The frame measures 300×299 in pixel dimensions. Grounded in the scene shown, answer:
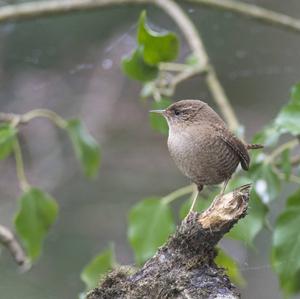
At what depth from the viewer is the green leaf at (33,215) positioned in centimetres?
380

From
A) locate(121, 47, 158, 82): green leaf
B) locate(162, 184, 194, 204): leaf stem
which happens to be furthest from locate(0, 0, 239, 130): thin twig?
locate(162, 184, 194, 204): leaf stem

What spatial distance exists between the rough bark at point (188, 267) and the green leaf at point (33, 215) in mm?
1183

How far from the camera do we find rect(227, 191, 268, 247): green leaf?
11.1 ft

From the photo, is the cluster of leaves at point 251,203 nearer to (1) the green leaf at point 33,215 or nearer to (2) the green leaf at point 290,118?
(2) the green leaf at point 290,118

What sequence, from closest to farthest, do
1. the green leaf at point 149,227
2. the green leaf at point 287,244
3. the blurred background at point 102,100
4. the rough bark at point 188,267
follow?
the rough bark at point 188,267 → the green leaf at point 287,244 → the green leaf at point 149,227 → the blurred background at point 102,100

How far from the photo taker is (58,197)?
22.9 ft

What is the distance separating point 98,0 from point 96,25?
194cm

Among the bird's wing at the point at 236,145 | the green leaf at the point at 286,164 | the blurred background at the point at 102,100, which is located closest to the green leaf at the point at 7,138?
the bird's wing at the point at 236,145

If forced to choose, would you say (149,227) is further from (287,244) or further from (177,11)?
(177,11)

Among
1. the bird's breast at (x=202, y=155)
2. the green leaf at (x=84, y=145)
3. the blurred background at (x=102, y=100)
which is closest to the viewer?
the bird's breast at (x=202, y=155)

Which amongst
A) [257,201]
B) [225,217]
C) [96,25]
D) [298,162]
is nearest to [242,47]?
[96,25]

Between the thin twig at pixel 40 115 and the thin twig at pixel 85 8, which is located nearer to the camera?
the thin twig at pixel 40 115

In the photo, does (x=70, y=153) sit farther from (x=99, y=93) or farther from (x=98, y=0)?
(x=98, y=0)

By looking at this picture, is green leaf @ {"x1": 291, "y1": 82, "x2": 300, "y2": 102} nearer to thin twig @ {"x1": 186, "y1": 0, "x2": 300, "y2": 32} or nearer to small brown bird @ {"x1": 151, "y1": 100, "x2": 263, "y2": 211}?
small brown bird @ {"x1": 151, "y1": 100, "x2": 263, "y2": 211}
